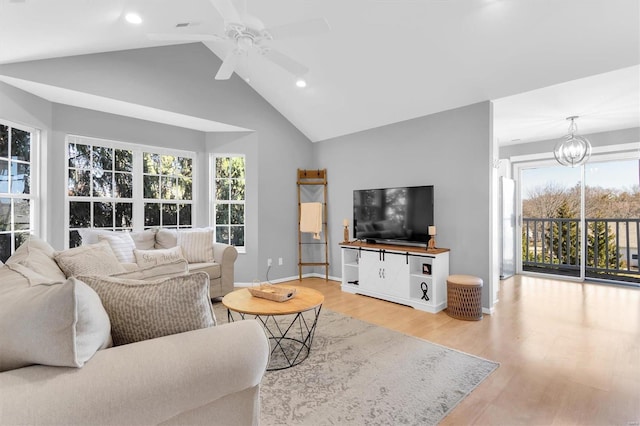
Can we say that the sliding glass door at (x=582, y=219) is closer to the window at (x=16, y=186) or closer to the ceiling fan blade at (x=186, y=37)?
the ceiling fan blade at (x=186, y=37)

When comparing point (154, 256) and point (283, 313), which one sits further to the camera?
point (154, 256)

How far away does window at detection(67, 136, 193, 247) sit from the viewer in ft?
13.2

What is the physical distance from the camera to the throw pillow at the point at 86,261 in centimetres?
220

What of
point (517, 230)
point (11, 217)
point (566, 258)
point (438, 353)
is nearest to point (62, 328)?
point (438, 353)

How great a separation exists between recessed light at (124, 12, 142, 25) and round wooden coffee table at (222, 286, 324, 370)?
277 cm

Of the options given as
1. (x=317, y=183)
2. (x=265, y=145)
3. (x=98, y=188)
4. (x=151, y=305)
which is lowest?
(x=151, y=305)

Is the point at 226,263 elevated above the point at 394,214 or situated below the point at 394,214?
below

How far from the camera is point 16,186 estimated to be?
3.38 meters

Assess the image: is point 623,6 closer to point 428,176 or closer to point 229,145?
point 428,176

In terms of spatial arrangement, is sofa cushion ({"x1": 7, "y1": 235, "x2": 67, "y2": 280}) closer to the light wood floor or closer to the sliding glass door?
the light wood floor

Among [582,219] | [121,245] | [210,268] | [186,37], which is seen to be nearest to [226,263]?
[210,268]

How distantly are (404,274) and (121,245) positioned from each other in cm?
345

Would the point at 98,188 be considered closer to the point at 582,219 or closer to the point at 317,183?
the point at 317,183

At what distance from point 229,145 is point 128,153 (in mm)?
1447
